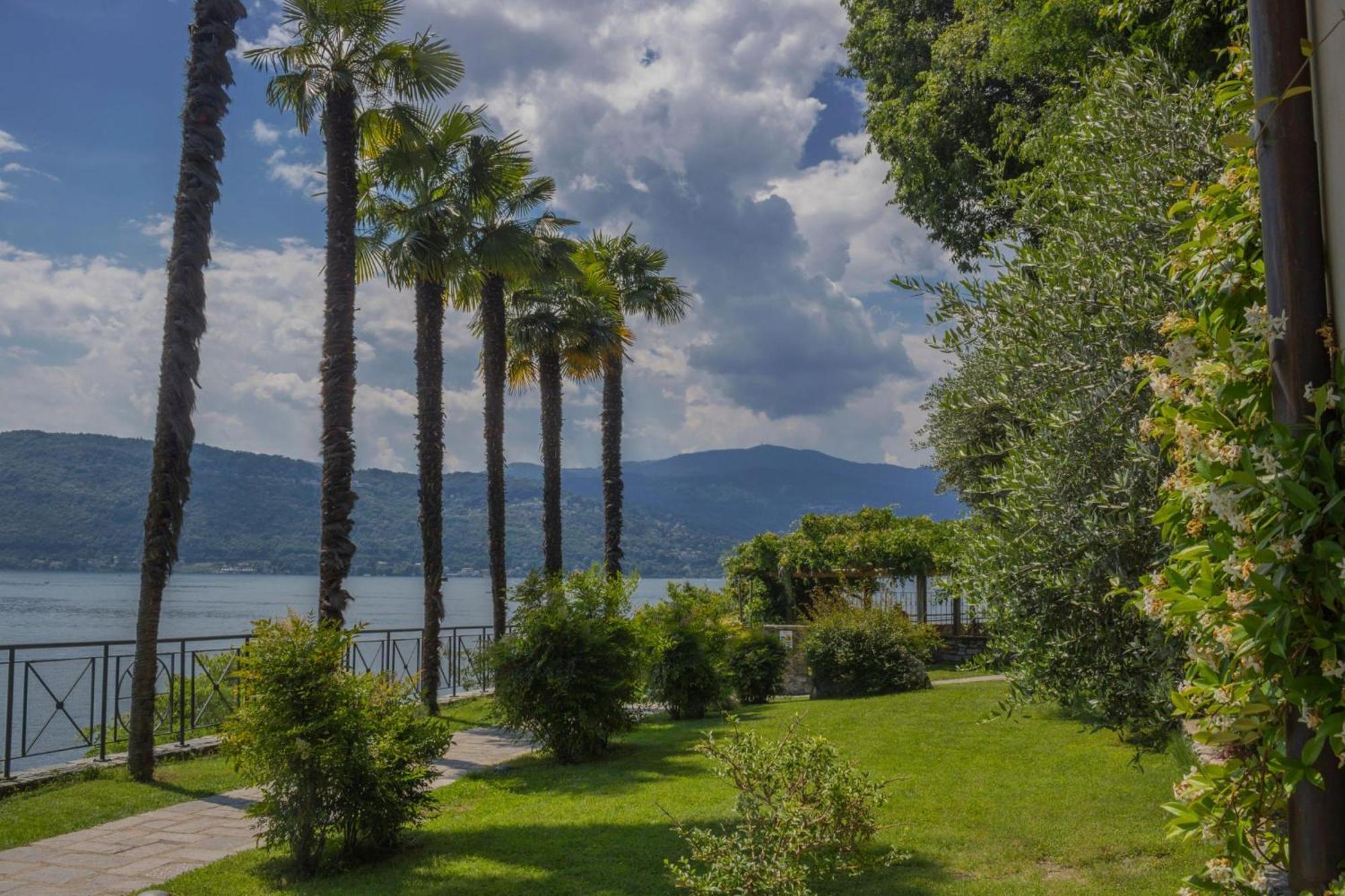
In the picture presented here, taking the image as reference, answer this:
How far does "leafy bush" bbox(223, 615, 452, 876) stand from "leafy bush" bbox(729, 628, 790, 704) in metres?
10.1

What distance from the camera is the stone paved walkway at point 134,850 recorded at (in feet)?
21.3

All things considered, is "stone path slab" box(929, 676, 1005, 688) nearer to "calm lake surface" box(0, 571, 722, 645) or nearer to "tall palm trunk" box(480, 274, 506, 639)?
"calm lake surface" box(0, 571, 722, 645)

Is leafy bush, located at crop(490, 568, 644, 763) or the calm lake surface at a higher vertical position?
leafy bush, located at crop(490, 568, 644, 763)

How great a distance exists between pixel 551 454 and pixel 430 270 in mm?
6061

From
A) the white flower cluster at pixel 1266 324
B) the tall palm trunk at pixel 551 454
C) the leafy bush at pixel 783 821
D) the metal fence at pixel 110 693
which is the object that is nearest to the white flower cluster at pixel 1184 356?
the white flower cluster at pixel 1266 324

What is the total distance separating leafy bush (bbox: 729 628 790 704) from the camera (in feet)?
56.0

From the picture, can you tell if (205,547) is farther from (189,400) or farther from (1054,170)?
(1054,170)

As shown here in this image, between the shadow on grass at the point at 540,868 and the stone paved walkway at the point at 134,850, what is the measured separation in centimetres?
72

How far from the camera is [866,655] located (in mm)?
16125

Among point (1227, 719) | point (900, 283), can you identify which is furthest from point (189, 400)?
point (1227, 719)

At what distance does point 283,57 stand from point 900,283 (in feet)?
36.9

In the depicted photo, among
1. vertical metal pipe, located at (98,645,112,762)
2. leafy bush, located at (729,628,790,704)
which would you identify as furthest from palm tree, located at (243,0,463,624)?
leafy bush, located at (729,628,790,704)

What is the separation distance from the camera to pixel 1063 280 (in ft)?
13.5

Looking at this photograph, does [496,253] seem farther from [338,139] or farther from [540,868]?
[540,868]
